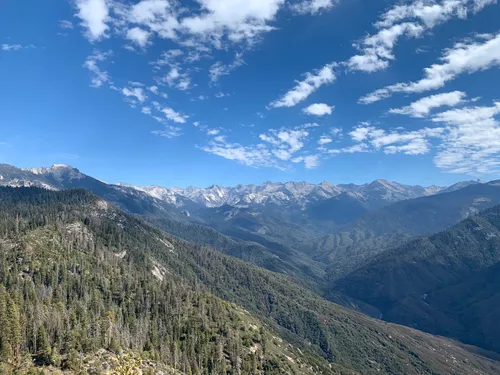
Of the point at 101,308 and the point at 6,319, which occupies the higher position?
the point at 6,319

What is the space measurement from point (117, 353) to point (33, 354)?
2571cm

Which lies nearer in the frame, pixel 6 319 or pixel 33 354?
pixel 33 354

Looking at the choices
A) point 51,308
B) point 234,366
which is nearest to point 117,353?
point 51,308

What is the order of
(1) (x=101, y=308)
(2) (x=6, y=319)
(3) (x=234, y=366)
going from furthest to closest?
(1) (x=101, y=308) → (3) (x=234, y=366) → (2) (x=6, y=319)

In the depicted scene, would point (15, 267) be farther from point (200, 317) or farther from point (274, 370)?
point (274, 370)

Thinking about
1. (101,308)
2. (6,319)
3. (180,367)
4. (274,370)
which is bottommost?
(274,370)

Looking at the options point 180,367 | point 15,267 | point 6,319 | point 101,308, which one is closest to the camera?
point 6,319

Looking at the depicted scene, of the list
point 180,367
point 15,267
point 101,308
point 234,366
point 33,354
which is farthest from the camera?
point 15,267

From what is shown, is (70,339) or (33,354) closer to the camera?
(33,354)

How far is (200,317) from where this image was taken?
7800 inches

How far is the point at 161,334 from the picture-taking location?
17775 centimetres

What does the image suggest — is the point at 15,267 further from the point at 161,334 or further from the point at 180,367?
the point at 180,367

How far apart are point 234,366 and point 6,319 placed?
100522 mm

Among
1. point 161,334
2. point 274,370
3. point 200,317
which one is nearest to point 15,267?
point 161,334
